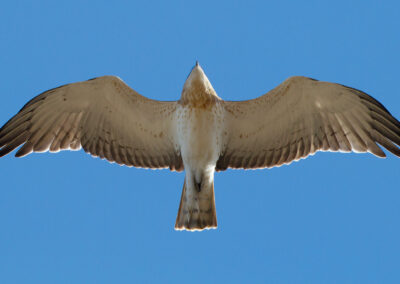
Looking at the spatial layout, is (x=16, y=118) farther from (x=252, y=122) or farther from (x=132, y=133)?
(x=252, y=122)

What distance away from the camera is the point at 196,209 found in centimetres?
1298

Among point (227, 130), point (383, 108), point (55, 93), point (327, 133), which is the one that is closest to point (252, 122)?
point (227, 130)

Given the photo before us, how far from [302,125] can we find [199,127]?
1802 millimetres

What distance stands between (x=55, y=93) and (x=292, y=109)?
3942 millimetres

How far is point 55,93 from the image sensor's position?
13.2m

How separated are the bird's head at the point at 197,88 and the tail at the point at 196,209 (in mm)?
1428

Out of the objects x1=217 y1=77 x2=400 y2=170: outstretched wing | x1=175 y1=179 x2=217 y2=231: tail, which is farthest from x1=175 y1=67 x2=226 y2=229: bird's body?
x1=217 y1=77 x2=400 y2=170: outstretched wing

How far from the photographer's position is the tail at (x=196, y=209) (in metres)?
13.0

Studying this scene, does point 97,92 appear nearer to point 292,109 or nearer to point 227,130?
point 227,130

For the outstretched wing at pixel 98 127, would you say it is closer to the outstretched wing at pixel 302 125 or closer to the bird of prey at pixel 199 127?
the bird of prey at pixel 199 127

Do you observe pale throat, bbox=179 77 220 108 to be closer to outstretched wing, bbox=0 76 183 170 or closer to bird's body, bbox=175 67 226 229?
bird's body, bbox=175 67 226 229

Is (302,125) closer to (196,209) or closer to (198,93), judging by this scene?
(198,93)

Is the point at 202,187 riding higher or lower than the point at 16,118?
lower

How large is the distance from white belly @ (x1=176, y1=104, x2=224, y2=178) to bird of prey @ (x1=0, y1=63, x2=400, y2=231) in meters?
0.02
